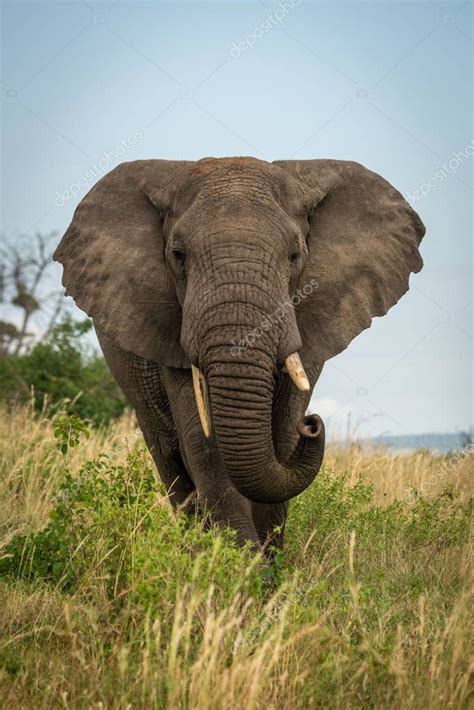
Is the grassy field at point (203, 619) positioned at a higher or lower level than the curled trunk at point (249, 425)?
lower

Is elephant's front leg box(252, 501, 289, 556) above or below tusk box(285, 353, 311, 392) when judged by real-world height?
below

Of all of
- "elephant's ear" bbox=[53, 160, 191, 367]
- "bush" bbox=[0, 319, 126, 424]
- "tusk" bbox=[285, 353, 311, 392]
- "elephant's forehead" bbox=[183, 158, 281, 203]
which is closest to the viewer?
"tusk" bbox=[285, 353, 311, 392]

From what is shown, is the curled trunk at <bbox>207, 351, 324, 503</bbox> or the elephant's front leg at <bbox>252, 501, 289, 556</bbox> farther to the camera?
the elephant's front leg at <bbox>252, 501, 289, 556</bbox>

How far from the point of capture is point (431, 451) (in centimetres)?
1509

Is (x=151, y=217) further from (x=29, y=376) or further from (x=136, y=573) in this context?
(x=29, y=376)

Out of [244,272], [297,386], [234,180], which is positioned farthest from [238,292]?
[234,180]

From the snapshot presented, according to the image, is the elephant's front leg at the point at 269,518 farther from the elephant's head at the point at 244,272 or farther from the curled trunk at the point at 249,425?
the curled trunk at the point at 249,425

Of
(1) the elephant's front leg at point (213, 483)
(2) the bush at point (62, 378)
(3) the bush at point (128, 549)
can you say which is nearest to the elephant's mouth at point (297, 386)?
(1) the elephant's front leg at point (213, 483)

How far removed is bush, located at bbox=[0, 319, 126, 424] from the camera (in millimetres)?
17078

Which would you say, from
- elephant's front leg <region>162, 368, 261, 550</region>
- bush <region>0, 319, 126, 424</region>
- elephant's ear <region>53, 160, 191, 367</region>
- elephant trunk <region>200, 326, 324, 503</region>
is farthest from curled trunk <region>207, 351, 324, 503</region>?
bush <region>0, 319, 126, 424</region>

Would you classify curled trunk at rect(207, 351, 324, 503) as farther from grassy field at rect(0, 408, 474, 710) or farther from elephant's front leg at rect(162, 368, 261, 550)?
elephant's front leg at rect(162, 368, 261, 550)

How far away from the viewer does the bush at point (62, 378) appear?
1708 cm

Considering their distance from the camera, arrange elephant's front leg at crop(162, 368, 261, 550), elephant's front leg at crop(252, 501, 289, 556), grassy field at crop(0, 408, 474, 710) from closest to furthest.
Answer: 1. grassy field at crop(0, 408, 474, 710)
2. elephant's front leg at crop(162, 368, 261, 550)
3. elephant's front leg at crop(252, 501, 289, 556)

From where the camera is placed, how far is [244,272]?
608cm
